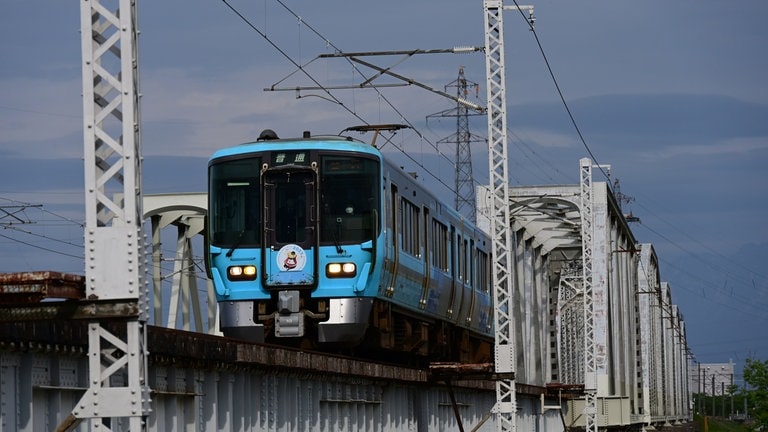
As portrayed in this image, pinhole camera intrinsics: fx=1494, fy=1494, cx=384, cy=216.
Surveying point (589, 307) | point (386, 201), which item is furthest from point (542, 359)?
point (386, 201)

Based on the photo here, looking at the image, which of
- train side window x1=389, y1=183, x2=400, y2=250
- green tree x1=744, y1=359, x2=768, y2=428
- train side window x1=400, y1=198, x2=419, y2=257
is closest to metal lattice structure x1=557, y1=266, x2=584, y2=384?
green tree x1=744, y1=359, x2=768, y2=428

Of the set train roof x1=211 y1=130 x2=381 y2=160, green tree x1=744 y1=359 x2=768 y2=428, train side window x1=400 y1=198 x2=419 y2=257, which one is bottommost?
green tree x1=744 y1=359 x2=768 y2=428

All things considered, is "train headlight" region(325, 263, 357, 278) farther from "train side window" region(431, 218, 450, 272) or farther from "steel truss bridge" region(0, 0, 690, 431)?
"train side window" region(431, 218, 450, 272)

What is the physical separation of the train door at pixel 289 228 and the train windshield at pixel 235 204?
0.18m

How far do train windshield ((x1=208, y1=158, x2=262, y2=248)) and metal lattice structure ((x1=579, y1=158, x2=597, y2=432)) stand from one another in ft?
75.6

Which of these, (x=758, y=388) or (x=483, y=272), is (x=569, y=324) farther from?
(x=483, y=272)

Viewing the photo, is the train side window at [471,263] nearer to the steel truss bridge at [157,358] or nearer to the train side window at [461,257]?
the train side window at [461,257]

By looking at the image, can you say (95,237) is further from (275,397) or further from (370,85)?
(370,85)

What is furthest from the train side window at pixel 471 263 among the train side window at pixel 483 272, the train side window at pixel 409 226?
the train side window at pixel 409 226

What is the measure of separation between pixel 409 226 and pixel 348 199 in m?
2.51

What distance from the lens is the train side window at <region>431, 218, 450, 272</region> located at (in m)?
24.6

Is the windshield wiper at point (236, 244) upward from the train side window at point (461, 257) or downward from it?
downward

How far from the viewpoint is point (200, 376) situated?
1335cm

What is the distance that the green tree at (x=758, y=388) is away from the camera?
81000mm
